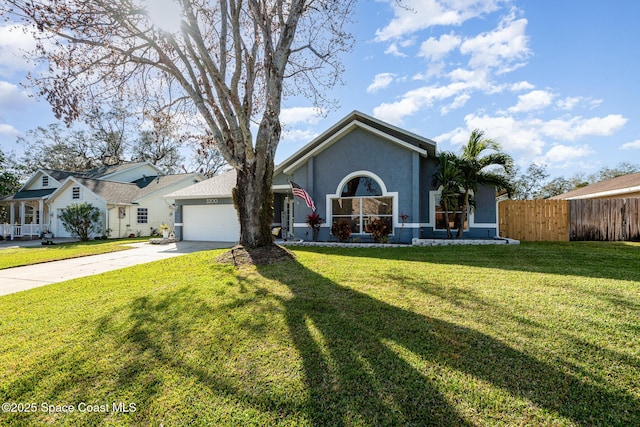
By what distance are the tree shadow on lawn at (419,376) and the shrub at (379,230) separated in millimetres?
8189

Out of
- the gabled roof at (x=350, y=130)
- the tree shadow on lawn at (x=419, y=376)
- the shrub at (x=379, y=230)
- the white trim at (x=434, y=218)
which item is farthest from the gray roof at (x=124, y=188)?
the tree shadow on lawn at (x=419, y=376)

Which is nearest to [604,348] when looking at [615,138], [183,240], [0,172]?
[183,240]

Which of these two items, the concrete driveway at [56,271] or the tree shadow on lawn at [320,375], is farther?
the concrete driveway at [56,271]

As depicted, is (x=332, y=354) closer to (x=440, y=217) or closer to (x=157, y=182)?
(x=440, y=217)

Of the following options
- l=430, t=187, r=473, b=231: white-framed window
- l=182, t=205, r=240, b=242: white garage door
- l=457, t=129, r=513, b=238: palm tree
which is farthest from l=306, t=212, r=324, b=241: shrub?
l=457, t=129, r=513, b=238: palm tree

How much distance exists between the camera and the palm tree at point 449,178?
11789mm

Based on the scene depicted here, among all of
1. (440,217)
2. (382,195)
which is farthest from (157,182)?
(440,217)

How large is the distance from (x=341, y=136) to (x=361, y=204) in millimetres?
3265

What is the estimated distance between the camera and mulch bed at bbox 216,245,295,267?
802 cm

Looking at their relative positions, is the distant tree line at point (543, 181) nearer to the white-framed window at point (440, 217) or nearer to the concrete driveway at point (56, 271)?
the white-framed window at point (440, 217)

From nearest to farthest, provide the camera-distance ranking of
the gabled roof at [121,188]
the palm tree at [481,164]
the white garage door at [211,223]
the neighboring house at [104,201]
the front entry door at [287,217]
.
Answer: the palm tree at [481,164]
the white garage door at [211,223]
the front entry door at [287,217]
the neighboring house at [104,201]
the gabled roof at [121,188]

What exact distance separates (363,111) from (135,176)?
25311 millimetres

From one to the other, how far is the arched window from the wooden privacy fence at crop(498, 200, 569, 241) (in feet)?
20.9

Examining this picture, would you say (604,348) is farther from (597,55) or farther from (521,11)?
(597,55)
